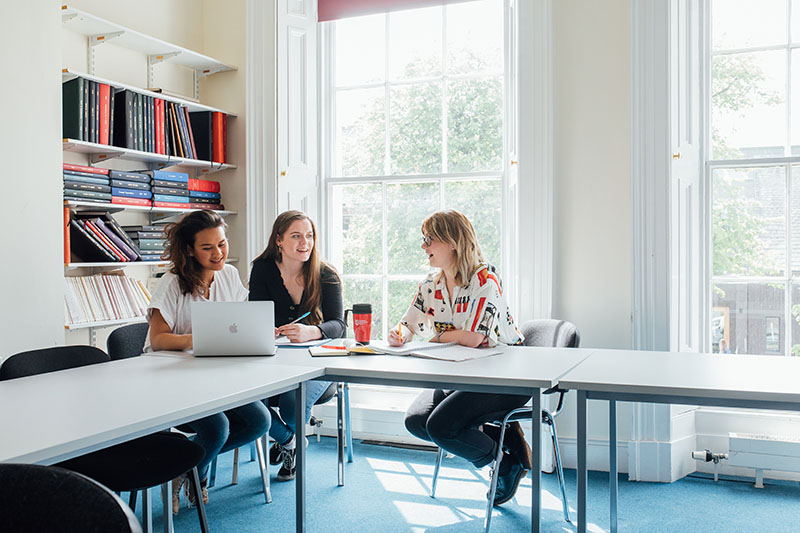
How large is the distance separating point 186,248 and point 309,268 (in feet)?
1.97

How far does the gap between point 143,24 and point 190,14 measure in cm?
42

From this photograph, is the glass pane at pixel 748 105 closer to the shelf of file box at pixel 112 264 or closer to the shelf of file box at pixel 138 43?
the shelf of file box at pixel 138 43

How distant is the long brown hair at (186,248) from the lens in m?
2.79

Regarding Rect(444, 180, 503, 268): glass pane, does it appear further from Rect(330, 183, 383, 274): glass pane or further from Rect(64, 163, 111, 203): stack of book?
Rect(64, 163, 111, 203): stack of book

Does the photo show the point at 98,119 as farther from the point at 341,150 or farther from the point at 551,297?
the point at 551,297

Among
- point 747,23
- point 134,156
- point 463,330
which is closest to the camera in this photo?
point 463,330

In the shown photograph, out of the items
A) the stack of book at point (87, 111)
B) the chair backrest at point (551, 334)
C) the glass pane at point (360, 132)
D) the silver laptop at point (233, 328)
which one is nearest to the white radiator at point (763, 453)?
the chair backrest at point (551, 334)

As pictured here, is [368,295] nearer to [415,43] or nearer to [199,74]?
[415,43]

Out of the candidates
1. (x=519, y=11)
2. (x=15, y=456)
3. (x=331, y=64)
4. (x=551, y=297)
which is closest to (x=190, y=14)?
(x=331, y=64)

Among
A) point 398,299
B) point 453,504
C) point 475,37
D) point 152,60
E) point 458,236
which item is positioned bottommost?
point 453,504

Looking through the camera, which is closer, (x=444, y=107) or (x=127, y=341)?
(x=127, y=341)

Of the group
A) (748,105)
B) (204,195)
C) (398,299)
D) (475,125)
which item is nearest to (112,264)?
(204,195)

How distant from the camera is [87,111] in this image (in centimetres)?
317

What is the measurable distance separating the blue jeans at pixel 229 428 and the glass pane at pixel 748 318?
2.37 m
